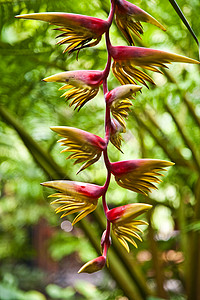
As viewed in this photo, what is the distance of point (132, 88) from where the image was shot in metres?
0.14

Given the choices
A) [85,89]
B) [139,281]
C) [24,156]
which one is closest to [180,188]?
[139,281]

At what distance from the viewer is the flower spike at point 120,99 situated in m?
0.14

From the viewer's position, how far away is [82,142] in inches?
5.6

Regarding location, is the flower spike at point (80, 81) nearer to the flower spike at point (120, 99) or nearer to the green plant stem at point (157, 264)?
the flower spike at point (120, 99)

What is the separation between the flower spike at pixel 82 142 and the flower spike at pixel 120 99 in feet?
0.05

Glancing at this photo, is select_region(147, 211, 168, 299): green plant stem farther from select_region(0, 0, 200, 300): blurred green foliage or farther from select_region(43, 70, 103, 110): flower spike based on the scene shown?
select_region(43, 70, 103, 110): flower spike

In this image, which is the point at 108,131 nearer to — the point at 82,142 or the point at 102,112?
the point at 82,142

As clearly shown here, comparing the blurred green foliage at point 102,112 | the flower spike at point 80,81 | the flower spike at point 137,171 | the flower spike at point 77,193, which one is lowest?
the blurred green foliage at point 102,112

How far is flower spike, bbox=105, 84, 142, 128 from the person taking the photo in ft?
0.46

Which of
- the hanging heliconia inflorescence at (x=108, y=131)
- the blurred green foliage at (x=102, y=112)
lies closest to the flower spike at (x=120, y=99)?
the hanging heliconia inflorescence at (x=108, y=131)

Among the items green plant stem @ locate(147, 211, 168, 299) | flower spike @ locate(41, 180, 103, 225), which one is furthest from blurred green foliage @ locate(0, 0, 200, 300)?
flower spike @ locate(41, 180, 103, 225)

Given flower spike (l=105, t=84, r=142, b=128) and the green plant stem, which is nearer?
flower spike (l=105, t=84, r=142, b=128)

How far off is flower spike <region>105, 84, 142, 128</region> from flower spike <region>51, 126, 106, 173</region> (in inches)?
0.6

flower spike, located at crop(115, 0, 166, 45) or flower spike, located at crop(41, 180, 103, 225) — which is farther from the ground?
flower spike, located at crop(115, 0, 166, 45)
